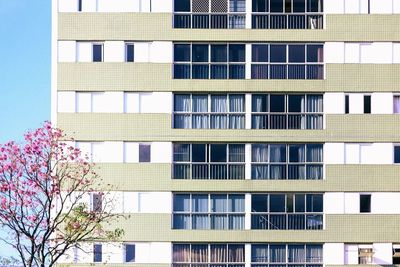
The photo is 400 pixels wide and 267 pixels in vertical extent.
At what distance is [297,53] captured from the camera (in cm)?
3956

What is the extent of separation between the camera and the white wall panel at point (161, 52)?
3906 cm

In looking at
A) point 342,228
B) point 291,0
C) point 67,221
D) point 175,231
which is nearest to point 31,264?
point 67,221

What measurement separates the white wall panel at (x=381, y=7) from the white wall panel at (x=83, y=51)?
12.6m

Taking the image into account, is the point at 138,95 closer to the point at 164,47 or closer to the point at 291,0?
the point at 164,47

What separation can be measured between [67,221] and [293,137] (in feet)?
33.8

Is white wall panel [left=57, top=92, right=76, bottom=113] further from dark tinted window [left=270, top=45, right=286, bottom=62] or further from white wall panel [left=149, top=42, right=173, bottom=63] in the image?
dark tinted window [left=270, top=45, right=286, bottom=62]

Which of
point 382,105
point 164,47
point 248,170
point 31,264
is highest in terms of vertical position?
point 164,47

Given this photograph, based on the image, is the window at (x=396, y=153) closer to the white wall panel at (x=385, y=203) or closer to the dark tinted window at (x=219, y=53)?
the white wall panel at (x=385, y=203)

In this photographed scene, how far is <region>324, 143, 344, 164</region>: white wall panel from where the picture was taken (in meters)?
39.0

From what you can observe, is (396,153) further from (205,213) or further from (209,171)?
(205,213)

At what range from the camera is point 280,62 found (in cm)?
3944

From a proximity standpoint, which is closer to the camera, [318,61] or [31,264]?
[31,264]

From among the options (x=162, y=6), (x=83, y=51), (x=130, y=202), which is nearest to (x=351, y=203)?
(x=130, y=202)

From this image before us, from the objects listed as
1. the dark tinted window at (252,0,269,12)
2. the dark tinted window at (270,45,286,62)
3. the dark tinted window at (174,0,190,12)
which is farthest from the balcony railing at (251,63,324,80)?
the dark tinted window at (174,0,190,12)
